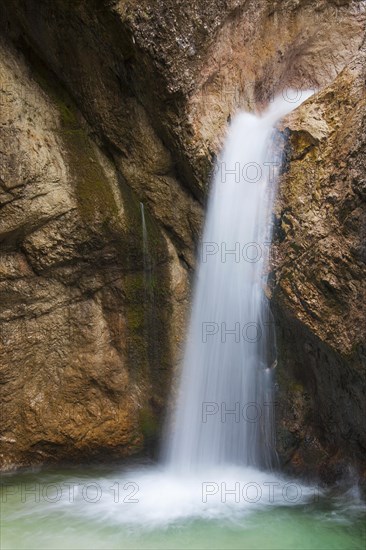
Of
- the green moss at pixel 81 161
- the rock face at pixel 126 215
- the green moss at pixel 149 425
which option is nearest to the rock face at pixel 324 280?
the rock face at pixel 126 215

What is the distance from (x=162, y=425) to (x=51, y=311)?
1.90m

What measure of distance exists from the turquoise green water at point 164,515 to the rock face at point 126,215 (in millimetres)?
540

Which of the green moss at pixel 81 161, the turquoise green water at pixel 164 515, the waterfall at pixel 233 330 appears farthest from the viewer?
the green moss at pixel 81 161

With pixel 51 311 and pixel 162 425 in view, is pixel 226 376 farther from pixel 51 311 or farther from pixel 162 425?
pixel 51 311

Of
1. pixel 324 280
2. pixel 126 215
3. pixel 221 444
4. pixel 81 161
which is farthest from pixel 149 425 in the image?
pixel 81 161

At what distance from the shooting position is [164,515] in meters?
5.50

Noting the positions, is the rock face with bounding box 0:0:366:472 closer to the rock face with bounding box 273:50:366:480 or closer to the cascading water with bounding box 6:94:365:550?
the rock face with bounding box 273:50:366:480

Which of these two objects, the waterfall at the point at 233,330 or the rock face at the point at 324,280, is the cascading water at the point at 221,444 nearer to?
the waterfall at the point at 233,330

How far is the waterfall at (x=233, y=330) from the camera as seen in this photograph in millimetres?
6359

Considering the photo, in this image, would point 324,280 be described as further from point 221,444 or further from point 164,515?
point 164,515

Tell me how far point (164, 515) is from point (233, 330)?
81.9 inches

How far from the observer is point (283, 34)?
783 centimetres

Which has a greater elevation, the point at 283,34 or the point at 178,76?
the point at 283,34

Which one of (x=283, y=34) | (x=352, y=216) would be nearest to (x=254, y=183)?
(x=352, y=216)
